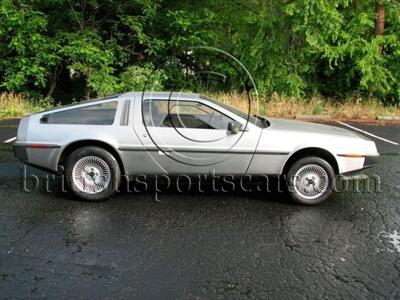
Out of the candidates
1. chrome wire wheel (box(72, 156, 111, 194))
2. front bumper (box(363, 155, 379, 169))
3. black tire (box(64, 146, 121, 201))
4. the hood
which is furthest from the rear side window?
front bumper (box(363, 155, 379, 169))

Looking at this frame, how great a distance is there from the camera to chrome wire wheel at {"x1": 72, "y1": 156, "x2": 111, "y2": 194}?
558cm

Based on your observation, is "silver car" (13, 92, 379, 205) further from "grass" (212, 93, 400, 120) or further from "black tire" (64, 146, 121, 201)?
"grass" (212, 93, 400, 120)

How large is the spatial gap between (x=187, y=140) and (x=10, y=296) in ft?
8.98

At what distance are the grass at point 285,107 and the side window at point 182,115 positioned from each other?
789 centimetres

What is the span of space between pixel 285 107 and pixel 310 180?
29.3 feet

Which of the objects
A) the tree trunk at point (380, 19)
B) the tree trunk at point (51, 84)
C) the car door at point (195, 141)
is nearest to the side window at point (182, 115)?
the car door at point (195, 141)

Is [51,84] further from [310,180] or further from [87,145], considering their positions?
[310,180]

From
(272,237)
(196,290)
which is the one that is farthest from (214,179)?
(196,290)

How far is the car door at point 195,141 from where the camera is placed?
216 inches

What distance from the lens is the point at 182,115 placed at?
5691 millimetres

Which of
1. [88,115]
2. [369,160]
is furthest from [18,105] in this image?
[369,160]

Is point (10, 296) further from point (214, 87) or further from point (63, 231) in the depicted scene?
point (214, 87)

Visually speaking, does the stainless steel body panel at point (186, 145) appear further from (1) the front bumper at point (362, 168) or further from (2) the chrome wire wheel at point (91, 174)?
(2) the chrome wire wheel at point (91, 174)
